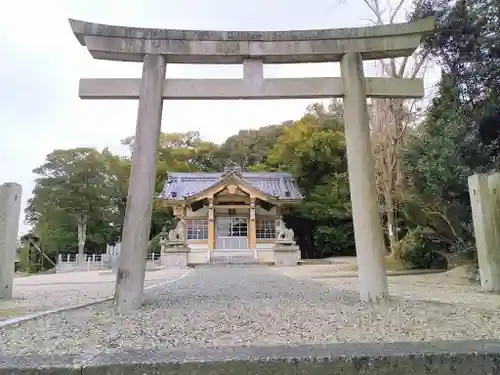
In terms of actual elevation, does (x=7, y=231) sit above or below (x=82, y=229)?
below

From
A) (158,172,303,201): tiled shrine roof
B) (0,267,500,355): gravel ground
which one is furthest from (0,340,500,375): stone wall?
(158,172,303,201): tiled shrine roof

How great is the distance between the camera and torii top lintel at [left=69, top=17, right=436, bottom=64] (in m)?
5.11

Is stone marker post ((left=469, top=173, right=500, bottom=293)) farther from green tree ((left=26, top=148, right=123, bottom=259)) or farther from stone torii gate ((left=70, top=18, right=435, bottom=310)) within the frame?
green tree ((left=26, top=148, right=123, bottom=259))

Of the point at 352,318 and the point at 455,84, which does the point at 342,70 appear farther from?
the point at 455,84

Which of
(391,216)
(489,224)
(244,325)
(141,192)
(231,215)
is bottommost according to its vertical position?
(244,325)

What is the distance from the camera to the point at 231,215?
22031 millimetres

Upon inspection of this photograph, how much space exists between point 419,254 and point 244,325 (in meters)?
10.7

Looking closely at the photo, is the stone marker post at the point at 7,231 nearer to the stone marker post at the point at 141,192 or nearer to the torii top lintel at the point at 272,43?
the stone marker post at the point at 141,192

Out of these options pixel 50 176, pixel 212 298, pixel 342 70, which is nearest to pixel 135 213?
pixel 212 298

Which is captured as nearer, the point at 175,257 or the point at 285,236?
the point at 175,257

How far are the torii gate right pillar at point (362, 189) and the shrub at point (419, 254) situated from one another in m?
8.20

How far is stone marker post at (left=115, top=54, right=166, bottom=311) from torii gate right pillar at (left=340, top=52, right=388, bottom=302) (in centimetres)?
249

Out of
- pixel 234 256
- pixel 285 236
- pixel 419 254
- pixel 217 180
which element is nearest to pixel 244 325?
pixel 419 254

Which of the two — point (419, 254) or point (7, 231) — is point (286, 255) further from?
point (7, 231)
